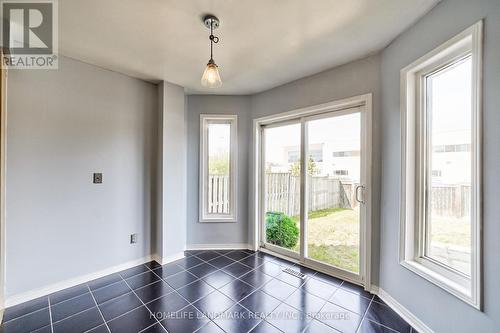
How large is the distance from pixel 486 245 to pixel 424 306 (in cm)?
74

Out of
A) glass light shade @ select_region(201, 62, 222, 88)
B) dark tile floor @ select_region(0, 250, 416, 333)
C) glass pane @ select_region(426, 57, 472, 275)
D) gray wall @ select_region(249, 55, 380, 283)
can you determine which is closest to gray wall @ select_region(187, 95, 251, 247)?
gray wall @ select_region(249, 55, 380, 283)

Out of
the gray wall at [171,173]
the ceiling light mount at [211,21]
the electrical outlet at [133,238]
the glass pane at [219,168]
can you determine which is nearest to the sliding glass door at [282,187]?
the glass pane at [219,168]

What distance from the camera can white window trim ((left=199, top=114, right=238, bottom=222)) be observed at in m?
3.28

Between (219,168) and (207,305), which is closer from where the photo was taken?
(207,305)

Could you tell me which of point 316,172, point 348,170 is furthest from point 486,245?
point 316,172

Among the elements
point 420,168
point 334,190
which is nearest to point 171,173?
point 334,190

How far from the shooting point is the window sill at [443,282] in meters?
1.27

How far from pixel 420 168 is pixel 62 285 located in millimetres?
3669

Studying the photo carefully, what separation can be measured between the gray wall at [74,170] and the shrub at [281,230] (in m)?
1.77

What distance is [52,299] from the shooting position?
201cm

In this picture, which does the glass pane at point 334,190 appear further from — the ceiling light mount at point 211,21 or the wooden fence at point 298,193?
the ceiling light mount at point 211,21

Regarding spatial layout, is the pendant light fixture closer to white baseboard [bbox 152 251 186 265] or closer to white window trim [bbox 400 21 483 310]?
white window trim [bbox 400 21 483 310]

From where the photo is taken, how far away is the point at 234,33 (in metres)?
1.81

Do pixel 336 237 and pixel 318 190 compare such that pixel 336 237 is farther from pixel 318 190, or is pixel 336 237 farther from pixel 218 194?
pixel 218 194
